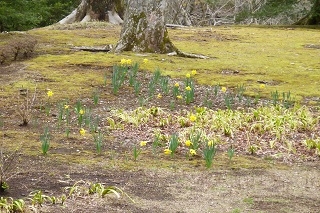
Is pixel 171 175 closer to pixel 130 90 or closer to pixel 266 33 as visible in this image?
pixel 130 90

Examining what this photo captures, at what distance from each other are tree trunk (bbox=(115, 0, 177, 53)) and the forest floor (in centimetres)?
232

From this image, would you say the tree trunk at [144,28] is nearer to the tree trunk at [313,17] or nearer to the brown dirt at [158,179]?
the brown dirt at [158,179]

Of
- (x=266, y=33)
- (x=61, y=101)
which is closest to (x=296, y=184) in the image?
(x=61, y=101)

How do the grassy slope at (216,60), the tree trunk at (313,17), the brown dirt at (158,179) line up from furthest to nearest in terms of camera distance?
the tree trunk at (313,17)
the grassy slope at (216,60)
the brown dirt at (158,179)

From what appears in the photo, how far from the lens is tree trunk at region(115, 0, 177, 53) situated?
35.5 ft

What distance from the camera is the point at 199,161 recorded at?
201 inches

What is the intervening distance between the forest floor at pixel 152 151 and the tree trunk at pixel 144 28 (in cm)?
232

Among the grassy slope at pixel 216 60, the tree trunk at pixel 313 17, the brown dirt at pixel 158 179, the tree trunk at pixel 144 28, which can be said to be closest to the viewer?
the brown dirt at pixel 158 179

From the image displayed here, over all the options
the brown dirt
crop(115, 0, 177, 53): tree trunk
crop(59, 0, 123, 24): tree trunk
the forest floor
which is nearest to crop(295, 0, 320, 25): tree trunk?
crop(59, 0, 123, 24): tree trunk

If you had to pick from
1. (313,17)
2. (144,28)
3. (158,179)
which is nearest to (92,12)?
(313,17)

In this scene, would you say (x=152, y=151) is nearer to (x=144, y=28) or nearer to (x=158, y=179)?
(x=158, y=179)

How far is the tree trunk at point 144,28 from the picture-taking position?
10812 millimetres

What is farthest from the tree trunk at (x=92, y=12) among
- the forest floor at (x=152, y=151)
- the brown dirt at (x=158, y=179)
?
the brown dirt at (x=158, y=179)

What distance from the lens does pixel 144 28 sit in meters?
11.0
